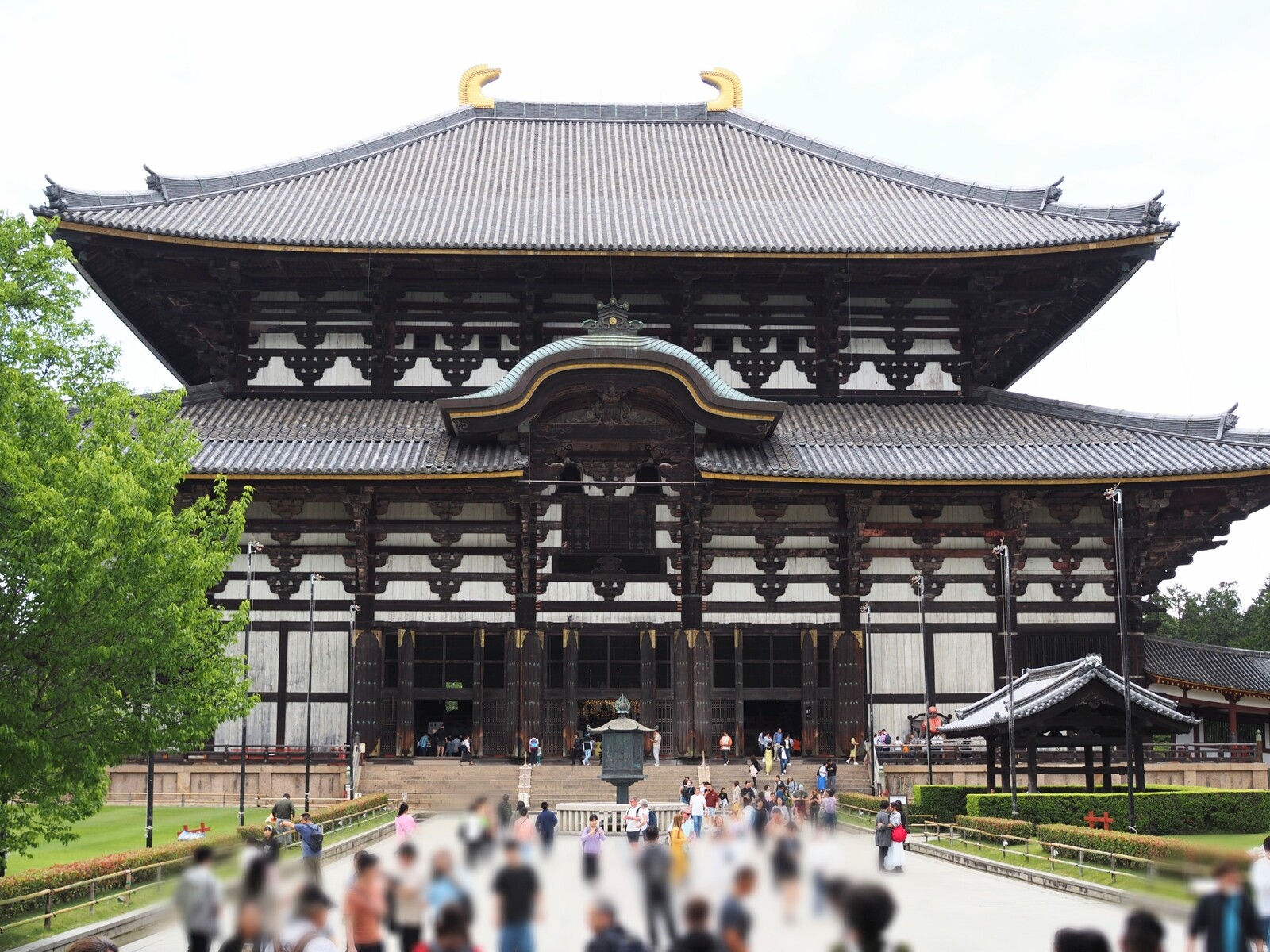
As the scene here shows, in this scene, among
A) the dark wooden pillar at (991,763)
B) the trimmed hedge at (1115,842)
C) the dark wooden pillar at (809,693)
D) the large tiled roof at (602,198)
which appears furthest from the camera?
the large tiled roof at (602,198)

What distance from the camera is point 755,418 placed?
42.4m

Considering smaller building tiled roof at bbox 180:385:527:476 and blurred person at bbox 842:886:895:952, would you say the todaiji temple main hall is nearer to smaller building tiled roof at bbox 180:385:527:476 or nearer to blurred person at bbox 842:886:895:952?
smaller building tiled roof at bbox 180:385:527:476

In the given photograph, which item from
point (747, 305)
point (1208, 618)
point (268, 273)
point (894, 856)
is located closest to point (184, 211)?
point (268, 273)

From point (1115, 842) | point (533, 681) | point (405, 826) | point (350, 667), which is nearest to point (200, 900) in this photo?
point (405, 826)

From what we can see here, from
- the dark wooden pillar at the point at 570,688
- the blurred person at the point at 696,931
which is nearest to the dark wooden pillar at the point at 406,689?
the dark wooden pillar at the point at 570,688

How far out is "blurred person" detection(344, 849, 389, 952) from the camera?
556 centimetres

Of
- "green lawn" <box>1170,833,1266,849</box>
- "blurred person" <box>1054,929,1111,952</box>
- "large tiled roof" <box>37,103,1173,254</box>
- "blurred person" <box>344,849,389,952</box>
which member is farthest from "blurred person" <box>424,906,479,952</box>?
"large tiled roof" <box>37,103,1173,254</box>

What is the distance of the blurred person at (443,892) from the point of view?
500cm

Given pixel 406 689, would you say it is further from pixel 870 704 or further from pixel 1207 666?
pixel 1207 666

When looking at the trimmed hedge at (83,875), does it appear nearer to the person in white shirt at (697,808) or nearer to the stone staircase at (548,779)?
the person in white shirt at (697,808)

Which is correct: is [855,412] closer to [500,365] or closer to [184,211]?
[500,365]

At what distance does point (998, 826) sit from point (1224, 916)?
26.5 m

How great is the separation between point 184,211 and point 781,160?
79.9ft

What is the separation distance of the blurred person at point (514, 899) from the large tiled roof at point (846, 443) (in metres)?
36.5
